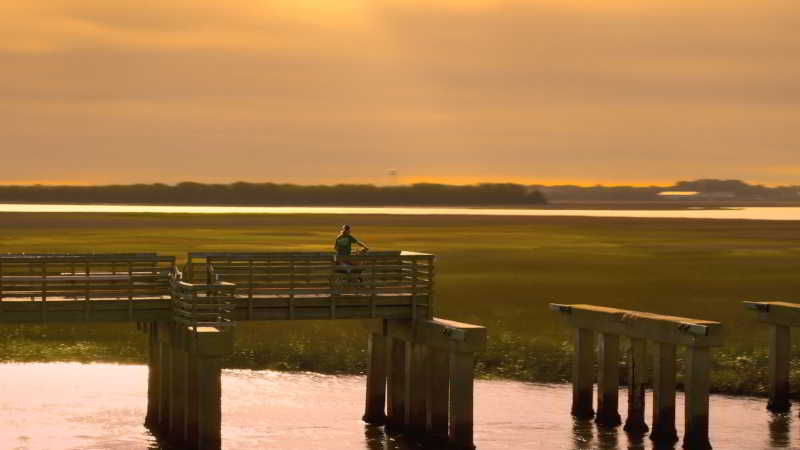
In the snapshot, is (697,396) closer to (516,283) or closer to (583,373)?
(583,373)

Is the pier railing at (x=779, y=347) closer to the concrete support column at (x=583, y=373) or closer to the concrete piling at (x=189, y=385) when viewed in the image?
the concrete support column at (x=583, y=373)

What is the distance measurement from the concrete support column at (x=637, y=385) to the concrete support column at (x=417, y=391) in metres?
5.31

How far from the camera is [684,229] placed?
500ft

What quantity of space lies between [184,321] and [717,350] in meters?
21.0

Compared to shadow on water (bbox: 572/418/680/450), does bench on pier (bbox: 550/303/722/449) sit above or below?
above

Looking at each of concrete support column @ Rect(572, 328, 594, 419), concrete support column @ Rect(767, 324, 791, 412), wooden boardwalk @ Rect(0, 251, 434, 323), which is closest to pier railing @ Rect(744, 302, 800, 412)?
concrete support column @ Rect(767, 324, 791, 412)

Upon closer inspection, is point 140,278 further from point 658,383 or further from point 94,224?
point 94,224

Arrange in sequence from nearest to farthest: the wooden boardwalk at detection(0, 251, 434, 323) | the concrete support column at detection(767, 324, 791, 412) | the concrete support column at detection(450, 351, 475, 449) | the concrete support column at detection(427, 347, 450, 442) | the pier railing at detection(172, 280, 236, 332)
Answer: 1. the pier railing at detection(172, 280, 236, 332)
2. the concrete support column at detection(450, 351, 475, 449)
3. the wooden boardwalk at detection(0, 251, 434, 323)
4. the concrete support column at detection(427, 347, 450, 442)
5. the concrete support column at detection(767, 324, 791, 412)

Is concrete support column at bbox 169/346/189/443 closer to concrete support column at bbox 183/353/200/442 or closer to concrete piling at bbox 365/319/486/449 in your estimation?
concrete support column at bbox 183/353/200/442

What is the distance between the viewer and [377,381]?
122 feet

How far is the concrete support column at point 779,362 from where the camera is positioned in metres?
39.2

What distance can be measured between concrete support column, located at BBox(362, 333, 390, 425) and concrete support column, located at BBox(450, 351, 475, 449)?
5.14 m

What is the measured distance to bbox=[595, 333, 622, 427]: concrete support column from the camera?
36.2 meters

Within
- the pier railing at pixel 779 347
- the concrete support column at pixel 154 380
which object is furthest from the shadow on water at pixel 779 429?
the concrete support column at pixel 154 380
